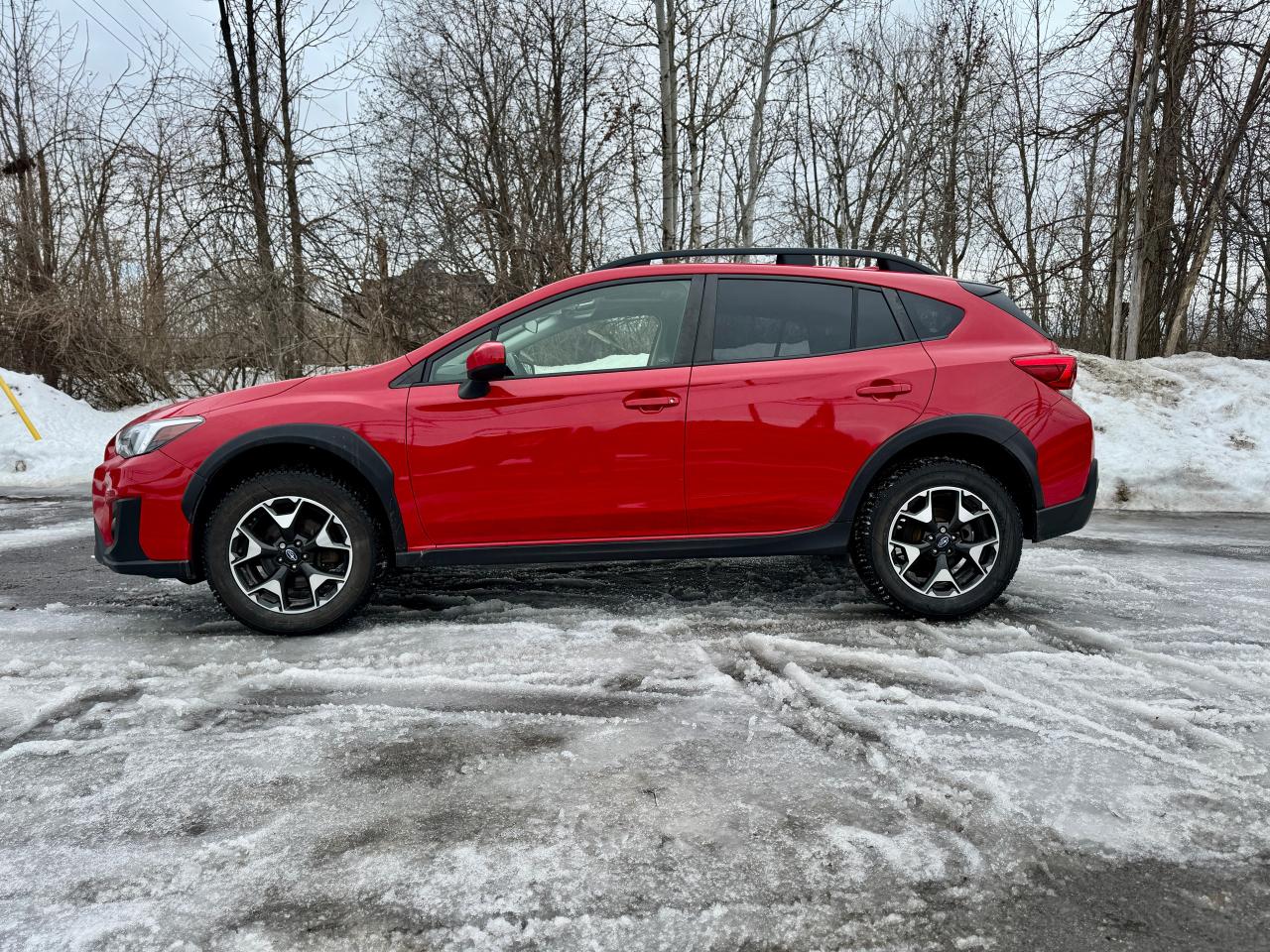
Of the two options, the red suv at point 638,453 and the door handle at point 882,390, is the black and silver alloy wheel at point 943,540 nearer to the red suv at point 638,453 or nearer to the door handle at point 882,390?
the red suv at point 638,453

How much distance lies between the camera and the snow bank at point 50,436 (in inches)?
408

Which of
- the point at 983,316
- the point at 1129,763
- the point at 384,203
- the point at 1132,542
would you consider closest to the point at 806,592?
the point at 983,316

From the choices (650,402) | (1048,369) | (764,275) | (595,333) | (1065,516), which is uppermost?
(764,275)

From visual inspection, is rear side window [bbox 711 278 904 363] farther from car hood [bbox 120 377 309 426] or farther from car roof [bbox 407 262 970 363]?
car hood [bbox 120 377 309 426]

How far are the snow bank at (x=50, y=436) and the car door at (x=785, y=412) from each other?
30.5ft

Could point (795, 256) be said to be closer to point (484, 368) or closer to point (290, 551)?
point (484, 368)

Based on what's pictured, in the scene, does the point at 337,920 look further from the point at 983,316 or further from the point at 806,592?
the point at 983,316

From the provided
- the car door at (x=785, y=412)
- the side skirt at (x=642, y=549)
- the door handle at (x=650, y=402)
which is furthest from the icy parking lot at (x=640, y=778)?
the door handle at (x=650, y=402)

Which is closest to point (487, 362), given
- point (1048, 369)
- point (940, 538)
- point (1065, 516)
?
point (940, 538)

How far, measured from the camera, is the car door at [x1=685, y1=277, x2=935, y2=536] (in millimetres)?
3881

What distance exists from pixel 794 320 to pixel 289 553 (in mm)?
2627

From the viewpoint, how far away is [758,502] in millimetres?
3943

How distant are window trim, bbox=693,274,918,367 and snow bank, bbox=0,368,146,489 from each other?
924 cm

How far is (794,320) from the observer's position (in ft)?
13.4
